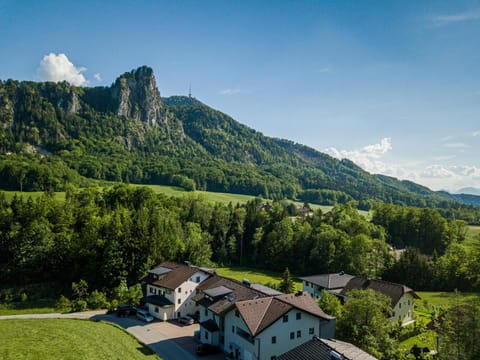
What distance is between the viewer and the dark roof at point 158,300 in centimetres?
4071

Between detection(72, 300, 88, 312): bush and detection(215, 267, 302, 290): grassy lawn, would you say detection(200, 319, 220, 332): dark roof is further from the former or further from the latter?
detection(215, 267, 302, 290): grassy lawn

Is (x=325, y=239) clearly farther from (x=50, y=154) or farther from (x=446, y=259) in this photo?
(x=50, y=154)

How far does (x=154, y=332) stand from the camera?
119 feet

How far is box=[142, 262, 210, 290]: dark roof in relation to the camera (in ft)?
139

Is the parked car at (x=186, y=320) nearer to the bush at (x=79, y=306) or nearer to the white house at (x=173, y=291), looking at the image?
the white house at (x=173, y=291)

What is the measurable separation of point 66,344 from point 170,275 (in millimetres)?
22086

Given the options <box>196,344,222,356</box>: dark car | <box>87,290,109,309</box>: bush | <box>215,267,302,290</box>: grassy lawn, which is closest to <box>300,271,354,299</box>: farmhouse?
<box>215,267,302,290</box>: grassy lawn

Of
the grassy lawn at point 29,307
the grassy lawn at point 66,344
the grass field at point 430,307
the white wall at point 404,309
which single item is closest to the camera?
the grassy lawn at point 66,344

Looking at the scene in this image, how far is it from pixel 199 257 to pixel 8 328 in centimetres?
3658

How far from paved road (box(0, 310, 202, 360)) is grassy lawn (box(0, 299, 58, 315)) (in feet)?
6.10

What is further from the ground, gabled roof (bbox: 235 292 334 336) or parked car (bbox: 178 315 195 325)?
gabled roof (bbox: 235 292 334 336)

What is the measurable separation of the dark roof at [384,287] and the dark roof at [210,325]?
21.5 m

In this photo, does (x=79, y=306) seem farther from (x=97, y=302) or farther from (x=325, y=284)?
(x=325, y=284)

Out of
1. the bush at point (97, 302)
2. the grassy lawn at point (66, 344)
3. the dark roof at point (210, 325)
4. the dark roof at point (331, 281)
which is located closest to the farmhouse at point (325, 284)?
the dark roof at point (331, 281)
